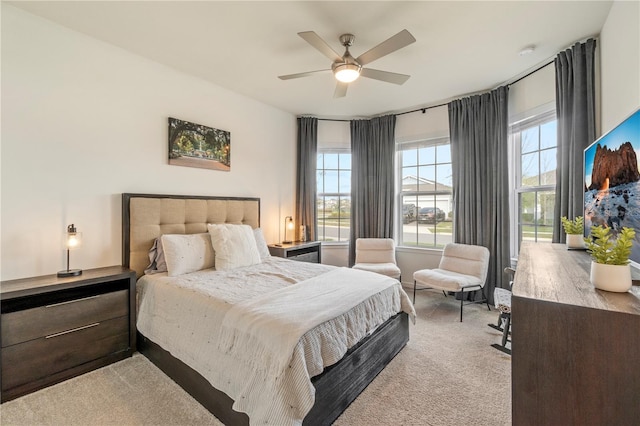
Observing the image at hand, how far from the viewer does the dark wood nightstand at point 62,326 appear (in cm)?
191

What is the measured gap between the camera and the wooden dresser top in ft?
3.12

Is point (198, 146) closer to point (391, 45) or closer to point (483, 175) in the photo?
point (391, 45)

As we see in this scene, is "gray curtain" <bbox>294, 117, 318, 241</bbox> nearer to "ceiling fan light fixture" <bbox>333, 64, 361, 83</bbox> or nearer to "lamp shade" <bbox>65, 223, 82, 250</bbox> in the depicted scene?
"ceiling fan light fixture" <bbox>333, 64, 361, 83</bbox>

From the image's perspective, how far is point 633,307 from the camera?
0.90 m

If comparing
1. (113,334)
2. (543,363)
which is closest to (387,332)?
(543,363)

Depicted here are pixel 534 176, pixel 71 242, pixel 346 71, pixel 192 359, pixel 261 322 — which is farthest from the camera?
pixel 534 176

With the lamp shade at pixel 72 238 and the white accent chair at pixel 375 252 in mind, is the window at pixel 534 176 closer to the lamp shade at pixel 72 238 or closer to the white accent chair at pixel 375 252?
the white accent chair at pixel 375 252

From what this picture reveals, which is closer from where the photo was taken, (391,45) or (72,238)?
(391,45)

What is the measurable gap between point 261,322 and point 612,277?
1612 millimetres

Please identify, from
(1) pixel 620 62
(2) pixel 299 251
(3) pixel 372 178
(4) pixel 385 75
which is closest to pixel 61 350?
(2) pixel 299 251

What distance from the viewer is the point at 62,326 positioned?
6.88 ft

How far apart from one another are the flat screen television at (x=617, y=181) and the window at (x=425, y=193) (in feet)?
7.69

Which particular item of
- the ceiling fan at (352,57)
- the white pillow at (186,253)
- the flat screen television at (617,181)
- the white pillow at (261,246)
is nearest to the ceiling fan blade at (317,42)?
the ceiling fan at (352,57)

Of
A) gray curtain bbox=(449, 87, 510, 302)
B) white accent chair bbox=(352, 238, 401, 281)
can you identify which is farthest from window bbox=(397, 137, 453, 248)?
white accent chair bbox=(352, 238, 401, 281)
